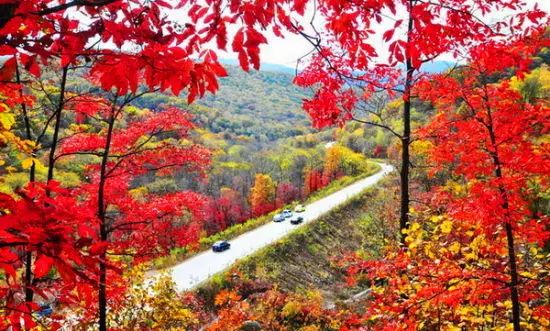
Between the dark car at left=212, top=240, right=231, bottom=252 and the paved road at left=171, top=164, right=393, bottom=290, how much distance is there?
246mm

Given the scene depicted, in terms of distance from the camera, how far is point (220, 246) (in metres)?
22.9

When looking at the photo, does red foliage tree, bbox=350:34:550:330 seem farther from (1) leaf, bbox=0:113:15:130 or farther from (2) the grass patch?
(2) the grass patch

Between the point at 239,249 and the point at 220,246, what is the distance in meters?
1.05

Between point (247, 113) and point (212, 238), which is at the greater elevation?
point (212, 238)

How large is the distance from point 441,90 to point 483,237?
2156 mm

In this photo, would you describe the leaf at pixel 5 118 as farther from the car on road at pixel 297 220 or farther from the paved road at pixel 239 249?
the car on road at pixel 297 220

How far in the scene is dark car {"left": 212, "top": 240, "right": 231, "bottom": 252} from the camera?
898 inches

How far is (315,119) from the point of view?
552cm

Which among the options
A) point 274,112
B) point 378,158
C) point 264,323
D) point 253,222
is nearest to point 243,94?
point 274,112

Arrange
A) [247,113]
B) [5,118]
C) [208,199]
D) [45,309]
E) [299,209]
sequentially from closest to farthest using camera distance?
[45,309] < [5,118] < [208,199] < [299,209] < [247,113]

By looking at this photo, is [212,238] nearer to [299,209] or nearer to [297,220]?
[297,220]

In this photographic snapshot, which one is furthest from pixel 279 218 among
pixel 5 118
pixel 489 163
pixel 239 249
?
pixel 5 118

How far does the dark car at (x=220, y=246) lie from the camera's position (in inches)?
898

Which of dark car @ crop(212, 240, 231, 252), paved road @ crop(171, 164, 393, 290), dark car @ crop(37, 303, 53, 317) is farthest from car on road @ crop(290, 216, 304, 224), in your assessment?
dark car @ crop(37, 303, 53, 317)
